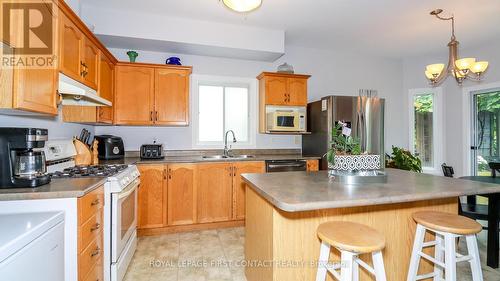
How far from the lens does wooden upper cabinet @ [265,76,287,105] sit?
Answer: 3576 millimetres

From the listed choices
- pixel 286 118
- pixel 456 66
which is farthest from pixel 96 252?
pixel 456 66

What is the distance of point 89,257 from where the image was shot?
5.16 feet

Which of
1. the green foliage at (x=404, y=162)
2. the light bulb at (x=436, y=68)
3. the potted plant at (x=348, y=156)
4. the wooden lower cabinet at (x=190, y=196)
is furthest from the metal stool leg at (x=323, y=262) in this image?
the green foliage at (x=404, y=162)

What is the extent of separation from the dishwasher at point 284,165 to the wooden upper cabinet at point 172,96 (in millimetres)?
1253

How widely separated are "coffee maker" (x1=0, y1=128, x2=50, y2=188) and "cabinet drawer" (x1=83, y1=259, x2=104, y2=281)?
0.65m

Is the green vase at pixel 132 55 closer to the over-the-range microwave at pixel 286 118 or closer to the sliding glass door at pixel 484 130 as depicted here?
the over-the-range microwave at pixel 286 118

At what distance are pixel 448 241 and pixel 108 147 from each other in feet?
11.0

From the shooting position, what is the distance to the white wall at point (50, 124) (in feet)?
5.93

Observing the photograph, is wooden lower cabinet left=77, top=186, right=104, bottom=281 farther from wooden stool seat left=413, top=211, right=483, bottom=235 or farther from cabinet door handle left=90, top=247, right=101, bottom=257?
wooden stool seat left=413, top=211, right=483, bottom=235

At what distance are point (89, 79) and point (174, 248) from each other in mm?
1886

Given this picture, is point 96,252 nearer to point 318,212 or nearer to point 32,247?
point 32,247

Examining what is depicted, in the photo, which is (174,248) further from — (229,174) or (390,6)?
Result: (390,6)

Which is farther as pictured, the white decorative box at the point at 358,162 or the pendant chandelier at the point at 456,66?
the pendant chandelier at the point at 456,66

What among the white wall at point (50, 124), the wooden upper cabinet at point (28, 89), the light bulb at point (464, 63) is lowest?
the white wall at point (50, 124)
